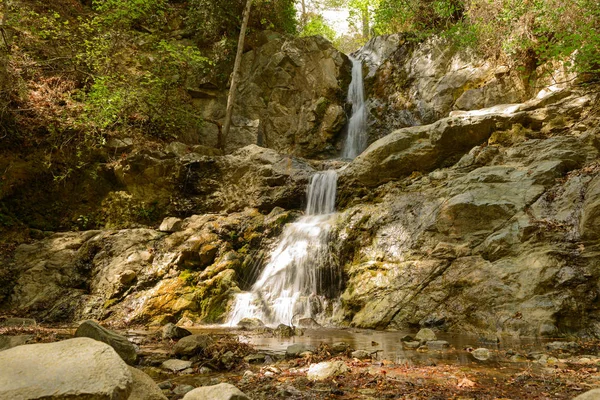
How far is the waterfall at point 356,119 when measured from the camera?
15867 millimetres

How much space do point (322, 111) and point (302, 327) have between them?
1152cm

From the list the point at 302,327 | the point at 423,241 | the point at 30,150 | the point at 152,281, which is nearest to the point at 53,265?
the point at 152,281

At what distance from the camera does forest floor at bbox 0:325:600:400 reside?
10.2ft

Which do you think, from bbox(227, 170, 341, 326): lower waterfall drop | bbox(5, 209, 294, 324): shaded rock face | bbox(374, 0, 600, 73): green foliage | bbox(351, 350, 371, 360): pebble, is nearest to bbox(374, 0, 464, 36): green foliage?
bbox(374, 0, 600, 73): green foliage

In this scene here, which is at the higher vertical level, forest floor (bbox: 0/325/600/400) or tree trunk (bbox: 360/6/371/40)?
tree trunk (bbox: 360/6/371/40)

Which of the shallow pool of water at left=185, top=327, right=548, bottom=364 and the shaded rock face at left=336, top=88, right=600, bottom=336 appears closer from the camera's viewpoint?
the shallow pool of water at left=185, top=327, right=548, bottom=364

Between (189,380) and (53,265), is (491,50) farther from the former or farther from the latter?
(53,265)

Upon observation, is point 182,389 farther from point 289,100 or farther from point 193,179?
point 289,100

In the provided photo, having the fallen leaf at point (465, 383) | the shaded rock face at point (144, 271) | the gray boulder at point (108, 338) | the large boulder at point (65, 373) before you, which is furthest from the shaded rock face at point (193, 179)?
the large boulder at point (65, 373)

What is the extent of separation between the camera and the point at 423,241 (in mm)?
7934

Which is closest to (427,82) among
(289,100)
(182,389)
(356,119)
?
(356,119)

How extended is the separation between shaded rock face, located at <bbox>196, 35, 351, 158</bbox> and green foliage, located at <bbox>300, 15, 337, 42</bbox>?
28.1 feet

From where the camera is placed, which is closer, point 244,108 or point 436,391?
point 436,391

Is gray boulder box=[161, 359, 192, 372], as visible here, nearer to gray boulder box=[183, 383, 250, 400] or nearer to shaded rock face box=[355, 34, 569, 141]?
gray boulder box=[183, 383, 250, 400]
